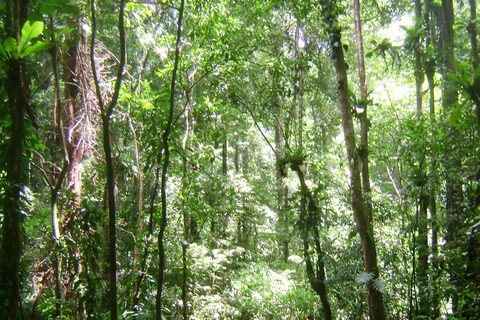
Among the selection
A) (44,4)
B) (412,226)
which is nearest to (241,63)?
(44,4)

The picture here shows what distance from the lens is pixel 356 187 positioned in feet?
14.7

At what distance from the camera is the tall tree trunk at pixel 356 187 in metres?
4.41

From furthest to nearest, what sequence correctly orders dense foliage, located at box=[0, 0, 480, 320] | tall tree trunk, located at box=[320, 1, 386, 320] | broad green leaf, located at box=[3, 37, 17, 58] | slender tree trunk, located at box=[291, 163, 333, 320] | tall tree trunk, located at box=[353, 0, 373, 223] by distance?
slender tree trunk, located at box=[291, 163, 333, 320] < tall tree trunk, located at box=[353, 0, 373, 223] < tall tree trunk, located at box=[320, 1, 386, 320] < dense foliage, located at box=[0, 0, 480, 320] < broad green leaf, located at box=[3, 37, 17, 58]

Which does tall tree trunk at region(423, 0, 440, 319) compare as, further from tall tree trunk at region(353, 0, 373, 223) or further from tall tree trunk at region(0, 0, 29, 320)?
tall tree trunk at region(0, 0, 29, 320)

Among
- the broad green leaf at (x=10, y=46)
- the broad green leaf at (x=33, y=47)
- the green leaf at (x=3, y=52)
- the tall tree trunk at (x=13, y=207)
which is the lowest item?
the tall tree trunk at (x=13, y=207)

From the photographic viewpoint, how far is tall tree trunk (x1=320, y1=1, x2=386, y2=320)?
14.5 ft

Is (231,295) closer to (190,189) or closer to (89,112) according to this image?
(190,189)

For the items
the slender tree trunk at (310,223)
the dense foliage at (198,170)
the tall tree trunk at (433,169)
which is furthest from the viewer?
the slender tree trunk at (310,223)

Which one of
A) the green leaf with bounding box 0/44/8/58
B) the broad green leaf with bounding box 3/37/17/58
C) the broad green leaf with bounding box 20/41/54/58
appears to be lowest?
the green leaf with bounding box 0/44/8/58

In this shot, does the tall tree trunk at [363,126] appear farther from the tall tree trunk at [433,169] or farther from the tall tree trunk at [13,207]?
the tall tree trunk at [13,207]

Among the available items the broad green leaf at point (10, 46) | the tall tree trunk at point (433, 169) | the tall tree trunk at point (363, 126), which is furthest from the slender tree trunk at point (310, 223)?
the broad green leaf at point (10, 46)

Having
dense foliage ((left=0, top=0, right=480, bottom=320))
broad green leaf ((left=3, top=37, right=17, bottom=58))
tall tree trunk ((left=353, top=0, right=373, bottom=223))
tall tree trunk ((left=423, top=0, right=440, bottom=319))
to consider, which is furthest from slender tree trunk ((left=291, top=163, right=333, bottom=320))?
broad green leaf ((left=3, top=37, right=17, bottom=58))

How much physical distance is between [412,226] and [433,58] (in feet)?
13.0

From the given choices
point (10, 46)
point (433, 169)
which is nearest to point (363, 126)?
point (433, 169)
